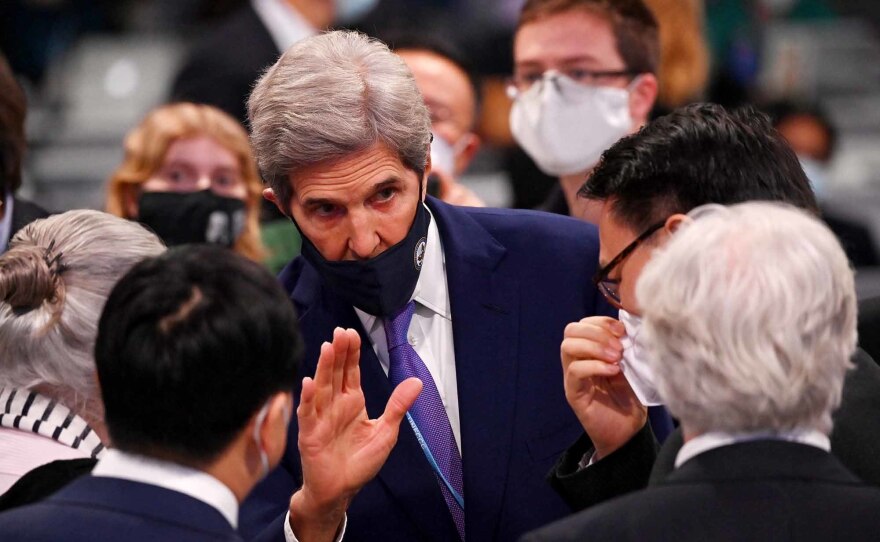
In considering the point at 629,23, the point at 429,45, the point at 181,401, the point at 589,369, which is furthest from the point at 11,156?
the point at 181,401

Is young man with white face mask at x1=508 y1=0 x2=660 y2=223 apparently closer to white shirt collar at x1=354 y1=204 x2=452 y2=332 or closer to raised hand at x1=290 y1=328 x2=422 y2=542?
white shirt collar at x1=354 y1=204 x2=452 y2=332

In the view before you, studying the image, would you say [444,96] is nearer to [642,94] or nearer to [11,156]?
[642,94]

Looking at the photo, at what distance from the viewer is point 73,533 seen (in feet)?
6.47

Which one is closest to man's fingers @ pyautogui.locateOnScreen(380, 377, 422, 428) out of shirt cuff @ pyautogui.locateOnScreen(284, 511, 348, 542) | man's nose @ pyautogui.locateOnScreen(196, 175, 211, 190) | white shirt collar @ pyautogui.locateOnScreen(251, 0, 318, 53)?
shirt cuff @ pyautogui.locateOnScreen(284, 511, 348, 542)

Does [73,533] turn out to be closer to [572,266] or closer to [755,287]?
[755,287]

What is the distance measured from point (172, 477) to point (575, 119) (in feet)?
7.91

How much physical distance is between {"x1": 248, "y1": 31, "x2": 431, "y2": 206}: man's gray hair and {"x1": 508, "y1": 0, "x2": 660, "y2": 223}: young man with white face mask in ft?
4.24

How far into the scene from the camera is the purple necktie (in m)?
2.87

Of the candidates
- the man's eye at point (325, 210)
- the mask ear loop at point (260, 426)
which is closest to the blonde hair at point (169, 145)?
the man's eye at point (325, 210)

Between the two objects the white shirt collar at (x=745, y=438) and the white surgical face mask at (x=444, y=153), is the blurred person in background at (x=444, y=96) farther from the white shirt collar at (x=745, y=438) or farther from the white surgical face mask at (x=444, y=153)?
the white shirt collar at (x=745, y=438)

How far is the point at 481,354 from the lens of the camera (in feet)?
9.58

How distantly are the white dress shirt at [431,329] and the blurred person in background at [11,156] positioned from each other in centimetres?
123

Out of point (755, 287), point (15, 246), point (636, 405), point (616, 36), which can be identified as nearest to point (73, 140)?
point (616, 36)

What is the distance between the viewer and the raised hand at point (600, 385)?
8.67ft
